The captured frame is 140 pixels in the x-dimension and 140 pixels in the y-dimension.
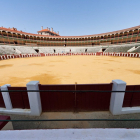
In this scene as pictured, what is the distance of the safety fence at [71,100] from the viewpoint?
264cm

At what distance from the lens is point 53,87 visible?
2648 mm

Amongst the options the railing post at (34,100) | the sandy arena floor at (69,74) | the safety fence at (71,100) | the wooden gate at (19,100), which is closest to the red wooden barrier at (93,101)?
the safety fence at (71,100)

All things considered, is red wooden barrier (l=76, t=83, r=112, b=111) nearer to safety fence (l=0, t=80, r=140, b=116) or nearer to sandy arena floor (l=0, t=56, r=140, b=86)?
safety fence (l=0, t=80, r=140, b=116)

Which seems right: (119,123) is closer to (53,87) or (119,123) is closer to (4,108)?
(53,87)

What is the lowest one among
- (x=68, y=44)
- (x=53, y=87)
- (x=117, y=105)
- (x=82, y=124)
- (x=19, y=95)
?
(x=82, y=124)

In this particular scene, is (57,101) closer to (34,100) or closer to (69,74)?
(34,100)

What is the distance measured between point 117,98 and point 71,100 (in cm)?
149

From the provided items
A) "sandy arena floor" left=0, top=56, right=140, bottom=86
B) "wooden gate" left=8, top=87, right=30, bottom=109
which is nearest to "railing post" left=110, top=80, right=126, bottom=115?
"sandy arena floor" left=0, top=56, right=140, bottom=86

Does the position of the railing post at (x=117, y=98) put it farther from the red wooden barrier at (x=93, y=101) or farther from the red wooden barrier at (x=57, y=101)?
the red wooden barrier at (x=57, y=101)

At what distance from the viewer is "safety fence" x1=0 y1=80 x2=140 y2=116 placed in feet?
8.66

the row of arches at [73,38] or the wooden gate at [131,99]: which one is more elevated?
the row of arches at [73,38]

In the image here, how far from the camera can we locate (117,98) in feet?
8.47
